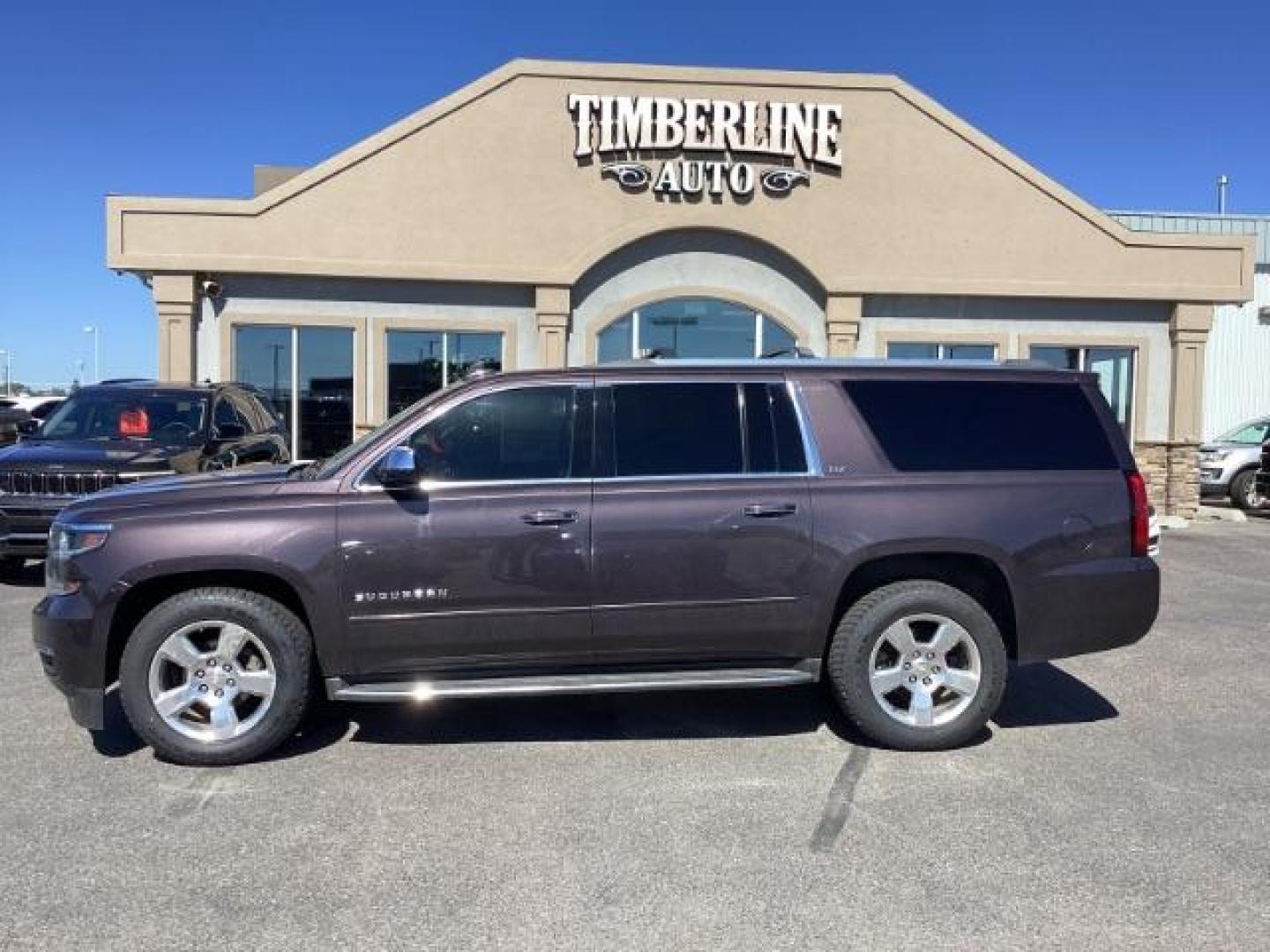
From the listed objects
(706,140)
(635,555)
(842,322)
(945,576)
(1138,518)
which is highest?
(706,140)

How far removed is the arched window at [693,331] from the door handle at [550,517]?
9869mm

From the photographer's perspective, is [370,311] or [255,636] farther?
[370,311]

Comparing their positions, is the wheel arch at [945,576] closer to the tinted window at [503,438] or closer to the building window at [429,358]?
the tinted window at [503,438]

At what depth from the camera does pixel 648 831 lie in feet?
13.5

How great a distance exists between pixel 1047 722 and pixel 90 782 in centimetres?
471

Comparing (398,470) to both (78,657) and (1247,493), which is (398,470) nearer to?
(78,657)

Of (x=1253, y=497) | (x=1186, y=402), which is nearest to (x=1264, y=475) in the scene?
(x=1253, y=497)

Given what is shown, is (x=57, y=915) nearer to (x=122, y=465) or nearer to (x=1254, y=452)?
(x=122, y=465)

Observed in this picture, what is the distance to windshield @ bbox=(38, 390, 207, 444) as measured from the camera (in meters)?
9.66

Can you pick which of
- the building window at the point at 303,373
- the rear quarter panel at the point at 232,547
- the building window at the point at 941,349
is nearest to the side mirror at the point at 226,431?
the building window at the point at 303,373

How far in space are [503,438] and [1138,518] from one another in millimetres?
3205

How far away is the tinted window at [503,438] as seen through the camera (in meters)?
4.99

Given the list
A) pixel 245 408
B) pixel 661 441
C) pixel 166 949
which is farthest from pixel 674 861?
pixel 245 408

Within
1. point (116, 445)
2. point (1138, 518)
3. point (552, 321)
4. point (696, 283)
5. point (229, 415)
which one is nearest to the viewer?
point (1138, 518)
